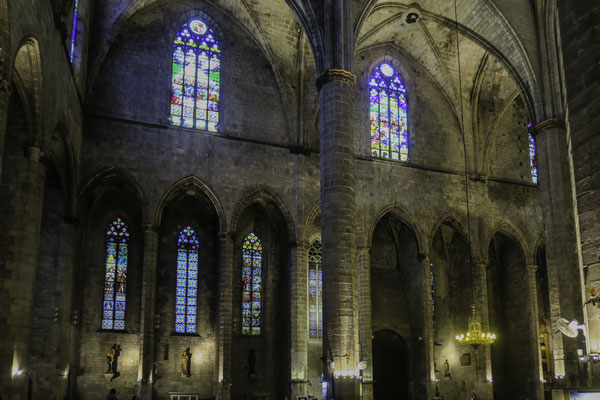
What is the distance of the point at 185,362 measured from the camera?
79.3ft

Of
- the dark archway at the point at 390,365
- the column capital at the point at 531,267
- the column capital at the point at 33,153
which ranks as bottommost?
the dark archway at the point at 390,365

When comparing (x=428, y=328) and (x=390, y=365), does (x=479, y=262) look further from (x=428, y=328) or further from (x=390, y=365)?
(x=390, y=365)

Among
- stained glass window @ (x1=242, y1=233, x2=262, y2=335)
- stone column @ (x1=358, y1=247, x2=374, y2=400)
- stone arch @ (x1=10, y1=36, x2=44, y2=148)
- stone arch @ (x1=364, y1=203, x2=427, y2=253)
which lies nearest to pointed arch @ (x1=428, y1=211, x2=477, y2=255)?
stone arch @ (x1=364, y1=203, x2=427, y2=253)

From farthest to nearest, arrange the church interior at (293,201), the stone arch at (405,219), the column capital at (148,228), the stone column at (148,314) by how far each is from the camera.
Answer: the stone arch at (405,219), the column capital at (148,228), the stone column at (148,314), the church interior at (293,201)

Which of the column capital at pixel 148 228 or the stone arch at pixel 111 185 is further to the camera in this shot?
the column capital at pixel 148 228

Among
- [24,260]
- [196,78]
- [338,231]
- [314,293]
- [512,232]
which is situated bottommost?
[24,260]

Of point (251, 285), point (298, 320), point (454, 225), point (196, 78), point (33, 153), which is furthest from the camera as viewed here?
point (454, 225)

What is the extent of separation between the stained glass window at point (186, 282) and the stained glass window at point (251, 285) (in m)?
1.90

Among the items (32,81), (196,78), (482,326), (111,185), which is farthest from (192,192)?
(482,326)

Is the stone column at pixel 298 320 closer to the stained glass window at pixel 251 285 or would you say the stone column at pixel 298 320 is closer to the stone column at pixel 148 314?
the stained glass window at pixel 251 285

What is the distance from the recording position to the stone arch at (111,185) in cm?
2238

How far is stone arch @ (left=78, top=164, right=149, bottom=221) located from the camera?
73.4 ft

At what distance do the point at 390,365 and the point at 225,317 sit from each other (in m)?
8.53

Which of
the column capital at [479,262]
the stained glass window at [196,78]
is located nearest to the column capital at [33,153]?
the stained glass window at [196,78]
